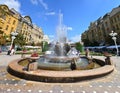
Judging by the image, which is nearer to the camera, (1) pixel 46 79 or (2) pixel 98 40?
(1) pixel 46 79

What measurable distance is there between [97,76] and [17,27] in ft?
159

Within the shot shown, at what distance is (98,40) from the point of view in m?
60.9

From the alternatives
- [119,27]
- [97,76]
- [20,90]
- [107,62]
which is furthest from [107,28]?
[20,90]

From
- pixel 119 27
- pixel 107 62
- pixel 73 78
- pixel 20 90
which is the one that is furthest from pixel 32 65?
pixel 119 27

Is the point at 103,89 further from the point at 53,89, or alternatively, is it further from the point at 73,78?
the point at 53,89

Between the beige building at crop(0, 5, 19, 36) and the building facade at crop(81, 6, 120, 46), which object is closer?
the beige building at crop(0, 5, 19, 36)

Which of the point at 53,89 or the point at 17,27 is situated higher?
the point at 17,27

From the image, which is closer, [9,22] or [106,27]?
[9,22]

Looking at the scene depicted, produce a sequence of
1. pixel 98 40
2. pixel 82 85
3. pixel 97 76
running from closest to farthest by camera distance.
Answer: pixel 82 85 → pixel 97 76 → pixel 98 40

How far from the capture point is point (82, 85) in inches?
224

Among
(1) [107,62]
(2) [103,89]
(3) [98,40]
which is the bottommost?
(2) [103,89]

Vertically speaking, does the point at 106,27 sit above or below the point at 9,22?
below

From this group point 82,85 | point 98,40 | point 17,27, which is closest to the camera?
point 82,85

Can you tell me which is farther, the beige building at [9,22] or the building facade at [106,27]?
the building facade at [106,27]
